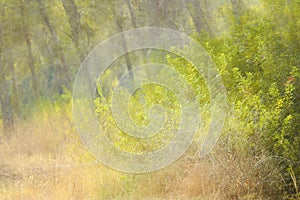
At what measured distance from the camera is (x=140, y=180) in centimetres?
814

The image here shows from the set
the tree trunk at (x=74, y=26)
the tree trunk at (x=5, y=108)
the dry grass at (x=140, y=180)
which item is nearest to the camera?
the dry grass at (x=140, y=180)

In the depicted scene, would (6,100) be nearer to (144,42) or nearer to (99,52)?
(144,42)

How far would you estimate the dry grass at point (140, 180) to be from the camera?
710 centimetres

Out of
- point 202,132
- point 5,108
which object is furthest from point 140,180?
point 5,108

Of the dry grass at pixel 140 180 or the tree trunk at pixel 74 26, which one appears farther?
the tree trunk at pixel 74 26

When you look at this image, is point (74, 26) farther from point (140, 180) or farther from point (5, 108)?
point (5, 108)

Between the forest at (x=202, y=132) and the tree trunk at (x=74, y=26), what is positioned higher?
the tree trunk at (x=74, y=26)

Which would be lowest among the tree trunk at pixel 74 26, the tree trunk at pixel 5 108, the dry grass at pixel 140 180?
the dry grass at pixel 140 180

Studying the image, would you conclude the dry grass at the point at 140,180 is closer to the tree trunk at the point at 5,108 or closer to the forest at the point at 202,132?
the forest at the point at 202,132

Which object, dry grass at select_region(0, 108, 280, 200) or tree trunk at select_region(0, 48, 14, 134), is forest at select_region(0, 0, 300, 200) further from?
tree trunk at select_region(0, 48, 14, 134)

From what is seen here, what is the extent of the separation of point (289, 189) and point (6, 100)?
1478cm

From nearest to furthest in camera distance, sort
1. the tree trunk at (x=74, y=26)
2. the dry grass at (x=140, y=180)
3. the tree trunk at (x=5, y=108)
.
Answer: the dry grass at (x=140, y=180) → the tree trunk at (x=74, y=26) → the tree trunk at (x=5, y=108)

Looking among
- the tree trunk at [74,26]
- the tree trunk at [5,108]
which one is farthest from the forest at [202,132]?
the tree trunk at [5,108]

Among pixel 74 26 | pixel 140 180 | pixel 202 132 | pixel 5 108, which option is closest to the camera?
pixel 202 132
